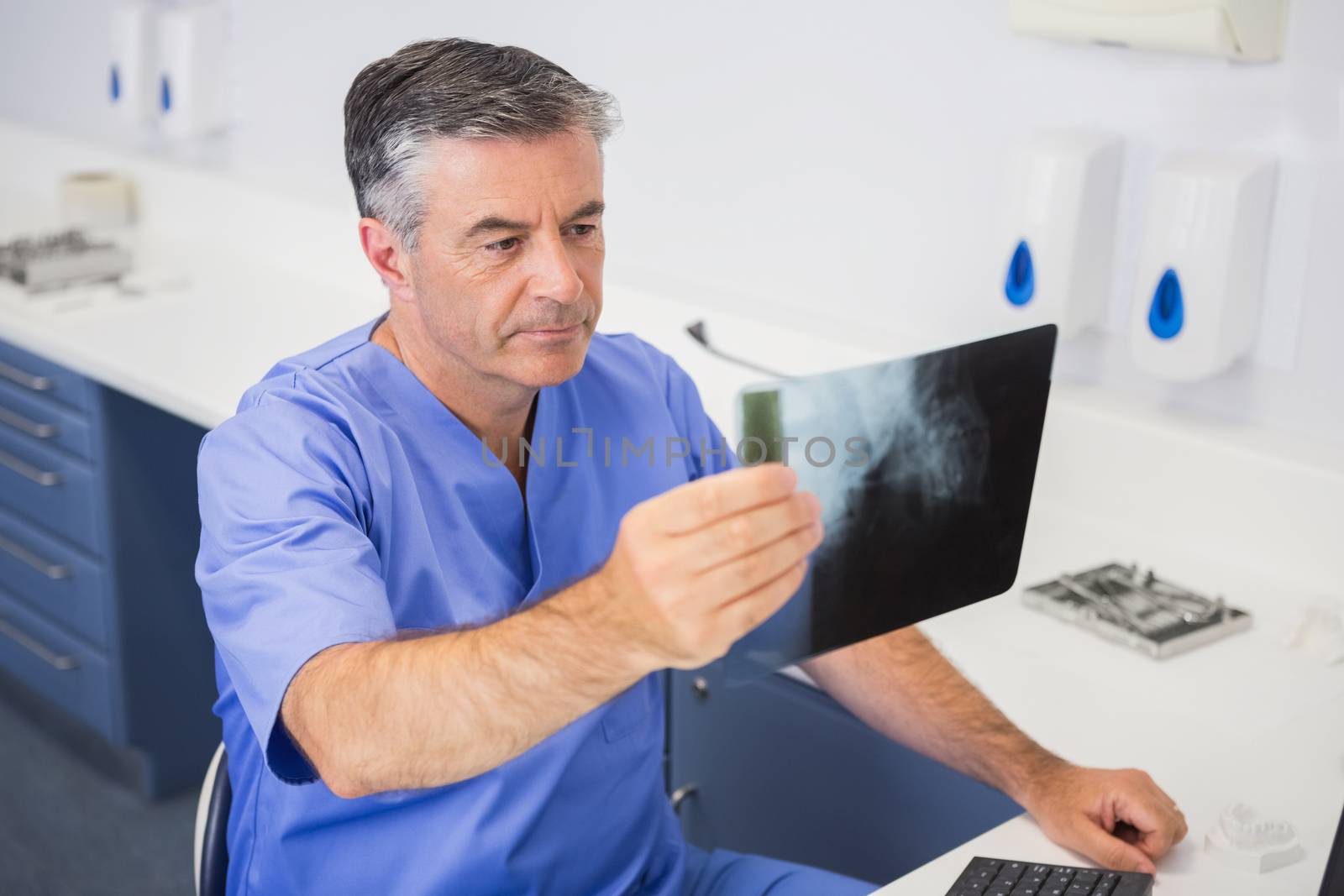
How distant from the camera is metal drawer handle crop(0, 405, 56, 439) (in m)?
2.44

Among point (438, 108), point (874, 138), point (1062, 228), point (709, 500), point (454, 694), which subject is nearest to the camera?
point (709, 500)

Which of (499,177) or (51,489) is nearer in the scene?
(499,177)

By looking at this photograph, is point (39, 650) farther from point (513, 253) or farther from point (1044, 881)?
point (1044, 881)

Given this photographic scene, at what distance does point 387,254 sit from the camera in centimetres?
128

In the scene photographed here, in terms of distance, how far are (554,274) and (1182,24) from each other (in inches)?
33.9

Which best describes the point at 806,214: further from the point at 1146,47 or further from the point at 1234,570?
the point at 1234,570

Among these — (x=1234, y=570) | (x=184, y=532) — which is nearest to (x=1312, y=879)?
(x=1234, y=570)

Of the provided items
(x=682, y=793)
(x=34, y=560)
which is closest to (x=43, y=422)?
(x=34, y=560)

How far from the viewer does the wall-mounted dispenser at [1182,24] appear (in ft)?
5.32

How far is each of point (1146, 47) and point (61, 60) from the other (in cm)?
272

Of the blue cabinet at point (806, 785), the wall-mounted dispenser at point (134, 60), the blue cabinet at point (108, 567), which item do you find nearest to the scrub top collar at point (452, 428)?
the blue cabinet at point (806, 785)

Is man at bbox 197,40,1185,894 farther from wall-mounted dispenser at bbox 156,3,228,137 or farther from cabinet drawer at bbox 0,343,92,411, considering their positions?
wall-mounted dispenser at bbox 156,3,228,137

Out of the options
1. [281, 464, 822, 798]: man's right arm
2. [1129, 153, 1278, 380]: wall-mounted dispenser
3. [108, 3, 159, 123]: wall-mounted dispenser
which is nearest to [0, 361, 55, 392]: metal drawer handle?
[108, 3, 159, 123]: wall-mounted dispenser

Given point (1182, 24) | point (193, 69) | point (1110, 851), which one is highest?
point (1182, 24)
